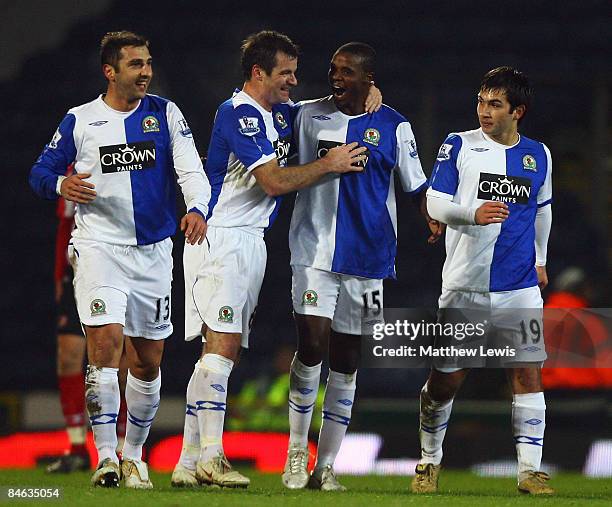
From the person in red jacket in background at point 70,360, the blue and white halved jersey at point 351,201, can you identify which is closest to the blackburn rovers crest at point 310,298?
the blue and white halved jersey at point 351,201

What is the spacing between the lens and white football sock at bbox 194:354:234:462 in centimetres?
568

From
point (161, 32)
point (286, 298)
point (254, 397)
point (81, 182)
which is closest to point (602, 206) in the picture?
point (286, 298)

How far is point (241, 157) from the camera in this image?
5.85m

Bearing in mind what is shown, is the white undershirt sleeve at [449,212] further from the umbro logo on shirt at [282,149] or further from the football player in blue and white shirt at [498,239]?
the umbro logo on shirt at [282,149]

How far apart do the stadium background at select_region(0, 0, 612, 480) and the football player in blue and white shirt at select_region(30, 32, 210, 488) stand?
327 cm

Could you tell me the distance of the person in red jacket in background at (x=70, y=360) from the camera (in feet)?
25.4

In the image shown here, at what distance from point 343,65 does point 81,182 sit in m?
1.26

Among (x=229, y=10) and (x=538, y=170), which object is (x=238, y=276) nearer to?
(x=538, y=170)

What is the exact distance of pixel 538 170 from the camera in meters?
6.11

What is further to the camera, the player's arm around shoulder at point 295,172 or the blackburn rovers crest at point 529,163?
the blackburn rovers crest at point 529,163

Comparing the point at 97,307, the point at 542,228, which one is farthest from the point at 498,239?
the point at 97,307

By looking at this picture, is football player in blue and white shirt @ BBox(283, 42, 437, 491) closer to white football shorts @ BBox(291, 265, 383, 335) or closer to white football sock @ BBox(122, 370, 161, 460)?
white football shorts @ BBox(291, 265, 383, 335)

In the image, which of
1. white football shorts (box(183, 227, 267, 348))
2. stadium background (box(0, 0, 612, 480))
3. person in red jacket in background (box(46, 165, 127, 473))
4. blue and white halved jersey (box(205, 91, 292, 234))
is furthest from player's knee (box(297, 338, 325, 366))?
stadium background (box(0, 0, 612, 480))

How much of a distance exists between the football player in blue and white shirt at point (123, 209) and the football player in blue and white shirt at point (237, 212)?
6.9 inches
